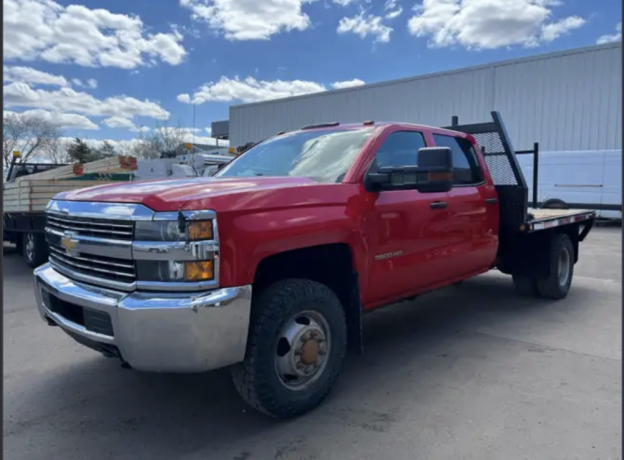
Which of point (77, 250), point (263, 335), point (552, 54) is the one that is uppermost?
point (552, 54)

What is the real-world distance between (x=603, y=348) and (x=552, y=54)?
19710mm

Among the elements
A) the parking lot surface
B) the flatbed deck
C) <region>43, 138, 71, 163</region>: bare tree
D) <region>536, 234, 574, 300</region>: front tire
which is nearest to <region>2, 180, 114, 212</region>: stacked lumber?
the parking lot surface

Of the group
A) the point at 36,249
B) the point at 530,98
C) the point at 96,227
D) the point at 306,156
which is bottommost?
the point at 36,249

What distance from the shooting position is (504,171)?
5.62 m

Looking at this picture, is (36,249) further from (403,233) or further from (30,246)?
(403,233)

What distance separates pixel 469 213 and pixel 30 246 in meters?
8.01

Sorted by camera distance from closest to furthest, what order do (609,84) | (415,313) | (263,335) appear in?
(263,335)
(415,313)
(609,84)

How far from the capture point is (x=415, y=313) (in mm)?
5703

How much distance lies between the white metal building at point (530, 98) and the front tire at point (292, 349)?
19.8 metres

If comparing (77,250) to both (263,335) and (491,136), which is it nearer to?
(263,335)

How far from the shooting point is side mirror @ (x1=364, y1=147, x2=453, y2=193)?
3318 millimetres

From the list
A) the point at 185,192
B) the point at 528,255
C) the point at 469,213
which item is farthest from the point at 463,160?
the point at 185,192

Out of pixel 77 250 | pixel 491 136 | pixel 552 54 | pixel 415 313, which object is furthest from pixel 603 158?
pixel 77 250

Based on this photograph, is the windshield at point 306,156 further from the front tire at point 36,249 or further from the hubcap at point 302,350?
the front tire at point 36,249
